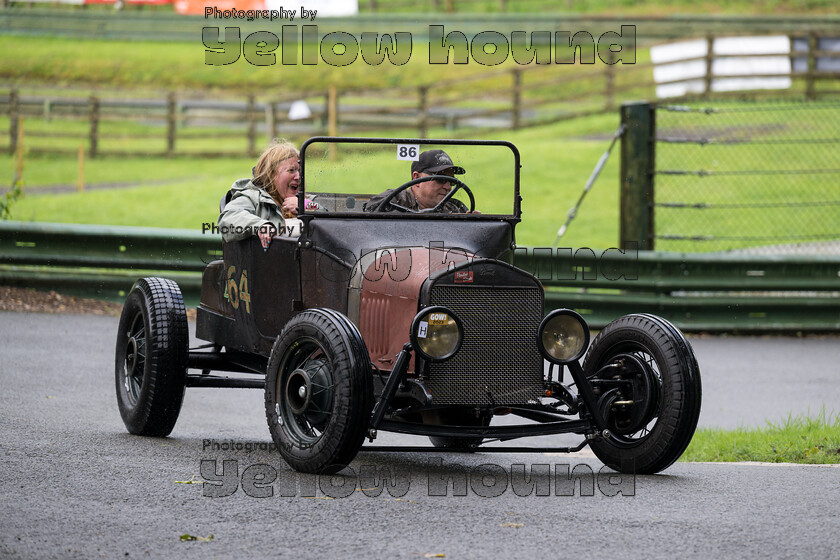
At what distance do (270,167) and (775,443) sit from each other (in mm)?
3368

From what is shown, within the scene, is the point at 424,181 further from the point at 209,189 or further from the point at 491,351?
the point at 209,189

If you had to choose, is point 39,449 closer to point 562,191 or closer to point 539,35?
point 562,191

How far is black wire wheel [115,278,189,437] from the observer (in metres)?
6.38

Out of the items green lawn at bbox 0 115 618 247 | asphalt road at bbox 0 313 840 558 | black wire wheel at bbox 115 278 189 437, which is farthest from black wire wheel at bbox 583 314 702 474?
green lawn at bbox 0 115 618 247

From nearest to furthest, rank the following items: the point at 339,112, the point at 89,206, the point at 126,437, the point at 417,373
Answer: the point at 417,373
the point at 126,437
the point at 89,206
the point at 339,112

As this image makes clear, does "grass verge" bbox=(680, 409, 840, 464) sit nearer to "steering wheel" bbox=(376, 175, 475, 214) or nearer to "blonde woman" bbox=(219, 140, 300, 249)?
"steering wheel" bbox=(376, 175, 475, 214)

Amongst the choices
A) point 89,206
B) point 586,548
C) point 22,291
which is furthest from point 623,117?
point 89,206

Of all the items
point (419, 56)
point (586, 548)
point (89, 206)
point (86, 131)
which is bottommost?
point (586, 548)

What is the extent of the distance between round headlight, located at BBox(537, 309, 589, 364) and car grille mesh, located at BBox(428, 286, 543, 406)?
0.08 m

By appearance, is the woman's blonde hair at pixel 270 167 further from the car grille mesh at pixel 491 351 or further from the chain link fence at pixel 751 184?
the chain link fence at pixel 751 184

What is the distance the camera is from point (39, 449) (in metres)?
5.72

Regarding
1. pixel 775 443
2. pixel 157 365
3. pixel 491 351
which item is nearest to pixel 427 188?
pixel 491 351

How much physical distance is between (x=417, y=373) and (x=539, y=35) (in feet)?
102

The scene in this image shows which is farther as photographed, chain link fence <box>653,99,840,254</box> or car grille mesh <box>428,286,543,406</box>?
chain link fence <box>653,99,840,254</box>
